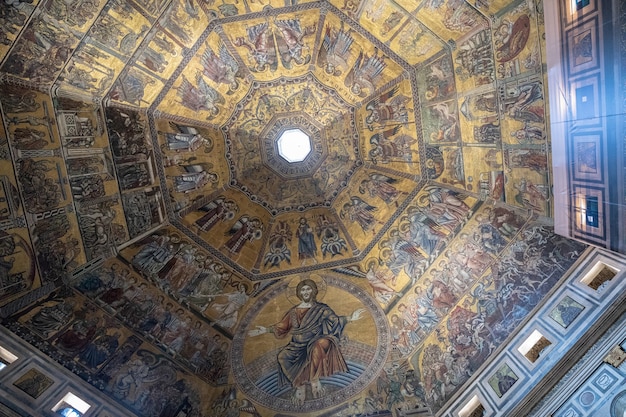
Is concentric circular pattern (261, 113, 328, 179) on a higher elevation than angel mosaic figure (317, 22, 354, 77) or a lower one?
lower

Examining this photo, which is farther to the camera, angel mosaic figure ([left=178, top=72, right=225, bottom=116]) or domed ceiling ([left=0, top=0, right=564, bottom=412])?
angel mosaic figure ([left=178, top=72, right=225, bottom=116])

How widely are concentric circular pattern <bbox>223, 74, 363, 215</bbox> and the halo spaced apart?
8.17 feet

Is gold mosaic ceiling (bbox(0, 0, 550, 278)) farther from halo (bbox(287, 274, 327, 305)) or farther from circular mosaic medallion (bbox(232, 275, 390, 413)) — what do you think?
circular mosaic medallion (bbox(232, 275, 390, 413))

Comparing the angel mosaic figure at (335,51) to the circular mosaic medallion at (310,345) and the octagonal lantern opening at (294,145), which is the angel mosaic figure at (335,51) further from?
the circular mosaic medallion at (310,345)

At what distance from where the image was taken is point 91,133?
10.8 m

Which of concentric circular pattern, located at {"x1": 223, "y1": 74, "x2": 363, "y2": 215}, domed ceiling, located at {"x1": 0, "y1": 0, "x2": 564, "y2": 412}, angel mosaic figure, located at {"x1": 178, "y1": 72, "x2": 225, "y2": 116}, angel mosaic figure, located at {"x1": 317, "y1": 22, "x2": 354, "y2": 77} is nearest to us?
domed ceiling, located at {"x1": 0, "y1": 0, "x2": 564, "y2": 412}

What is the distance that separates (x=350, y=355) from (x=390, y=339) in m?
1.32

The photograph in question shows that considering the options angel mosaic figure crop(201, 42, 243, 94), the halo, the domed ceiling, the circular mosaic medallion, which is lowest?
the circular mosaic medallion

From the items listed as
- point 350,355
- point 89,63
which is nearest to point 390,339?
point 350,355

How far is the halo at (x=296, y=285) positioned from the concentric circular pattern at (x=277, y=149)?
249 centimetres

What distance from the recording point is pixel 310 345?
42.4ft

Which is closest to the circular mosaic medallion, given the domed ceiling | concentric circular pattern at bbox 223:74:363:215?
the domed ceiling

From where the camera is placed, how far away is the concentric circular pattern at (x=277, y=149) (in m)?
14.1

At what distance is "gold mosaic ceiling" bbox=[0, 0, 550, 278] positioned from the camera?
9758mm
